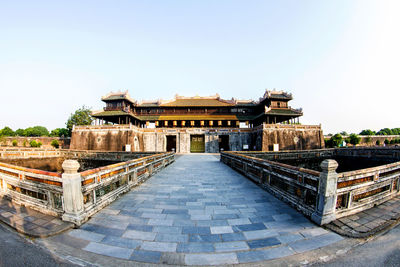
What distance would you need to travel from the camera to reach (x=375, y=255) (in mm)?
2688

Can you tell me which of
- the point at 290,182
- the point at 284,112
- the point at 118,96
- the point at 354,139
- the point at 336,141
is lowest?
the point at 290,182

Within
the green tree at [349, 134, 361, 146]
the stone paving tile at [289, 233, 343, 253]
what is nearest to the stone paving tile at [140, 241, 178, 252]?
the stone paving tile at [289, 233, 343, 253]

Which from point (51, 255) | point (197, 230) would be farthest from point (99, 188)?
point (197, 230)

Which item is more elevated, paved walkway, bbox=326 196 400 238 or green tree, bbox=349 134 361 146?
green tree, bbox=349 134 361 146

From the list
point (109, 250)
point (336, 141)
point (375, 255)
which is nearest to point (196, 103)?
point (109, 250)

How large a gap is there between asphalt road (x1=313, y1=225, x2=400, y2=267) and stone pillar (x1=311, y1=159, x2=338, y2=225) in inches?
28.5

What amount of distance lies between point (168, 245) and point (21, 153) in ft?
80.7

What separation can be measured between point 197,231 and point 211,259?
32.3 inches

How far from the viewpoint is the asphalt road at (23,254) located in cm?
247

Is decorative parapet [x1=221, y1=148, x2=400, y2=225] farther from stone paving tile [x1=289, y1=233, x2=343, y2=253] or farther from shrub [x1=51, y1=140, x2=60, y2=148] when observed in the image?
shrub [x1=51, y1=140, x2=60, y2=148]

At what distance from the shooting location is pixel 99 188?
14.6 ft

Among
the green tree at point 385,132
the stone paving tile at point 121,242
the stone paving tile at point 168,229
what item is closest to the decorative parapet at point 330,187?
the stone paving tile at point 168,229

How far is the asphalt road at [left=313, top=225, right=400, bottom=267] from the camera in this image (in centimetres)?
252

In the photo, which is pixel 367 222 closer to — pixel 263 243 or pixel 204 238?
pixel 263 243
